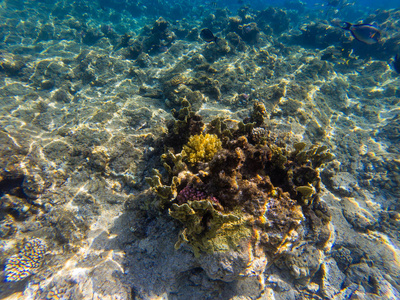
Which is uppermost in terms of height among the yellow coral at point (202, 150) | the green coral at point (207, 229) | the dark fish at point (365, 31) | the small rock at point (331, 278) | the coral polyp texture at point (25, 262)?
the dark fish at point (365, 31)

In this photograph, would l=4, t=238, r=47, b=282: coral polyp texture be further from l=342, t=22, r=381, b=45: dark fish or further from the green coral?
l=342, t=22, r=381, b=45: dark fish

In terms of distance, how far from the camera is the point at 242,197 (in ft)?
10.1

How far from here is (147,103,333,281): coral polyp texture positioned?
2811mm

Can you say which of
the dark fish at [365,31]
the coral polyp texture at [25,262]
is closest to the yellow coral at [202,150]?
the coral polyp texture at [25,262]

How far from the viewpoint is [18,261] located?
363 centimetres

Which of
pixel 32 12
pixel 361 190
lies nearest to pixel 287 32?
pixel 361 190

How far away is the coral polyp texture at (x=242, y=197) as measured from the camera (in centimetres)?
281

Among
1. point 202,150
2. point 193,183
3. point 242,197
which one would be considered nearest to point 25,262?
point 193,183

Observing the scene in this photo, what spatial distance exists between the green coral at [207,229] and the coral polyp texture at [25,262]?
10.6 feet

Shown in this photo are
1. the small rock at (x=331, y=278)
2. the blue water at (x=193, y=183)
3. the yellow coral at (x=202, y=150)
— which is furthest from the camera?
the small rock at (x=331, y=278)

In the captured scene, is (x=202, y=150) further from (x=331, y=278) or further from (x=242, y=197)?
(x=331, y=278)

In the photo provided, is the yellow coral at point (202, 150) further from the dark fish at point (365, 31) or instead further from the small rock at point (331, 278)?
the dark fish at point (365, 31)

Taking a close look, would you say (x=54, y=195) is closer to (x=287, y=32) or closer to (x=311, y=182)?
A: (x=311, y=182)

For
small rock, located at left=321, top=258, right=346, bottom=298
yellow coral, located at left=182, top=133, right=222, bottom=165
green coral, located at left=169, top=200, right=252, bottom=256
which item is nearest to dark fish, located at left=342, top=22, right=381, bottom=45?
yellow coral, located at left=182, top=133, right=222, bottom=165
